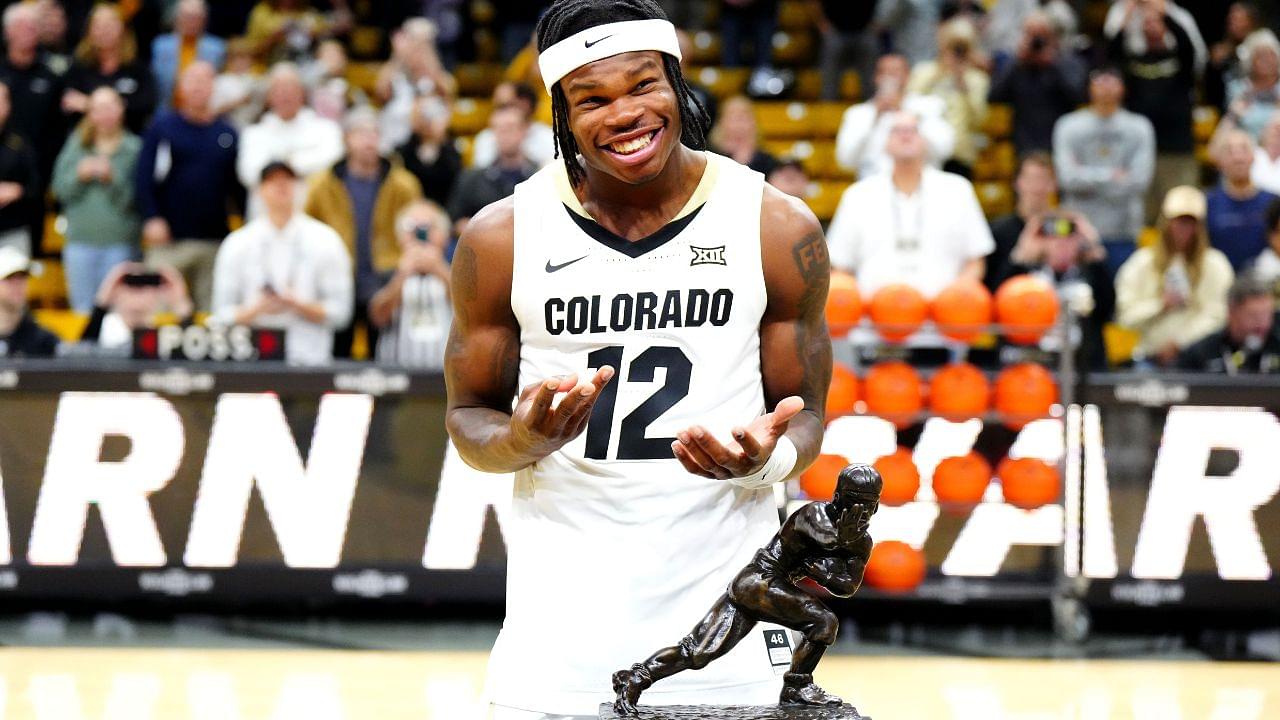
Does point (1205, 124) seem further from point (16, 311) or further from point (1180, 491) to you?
point (16, 311)

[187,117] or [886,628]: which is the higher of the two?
[187,117]

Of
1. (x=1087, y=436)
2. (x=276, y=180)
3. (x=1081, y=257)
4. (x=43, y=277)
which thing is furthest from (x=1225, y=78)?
(x=43, y=277)

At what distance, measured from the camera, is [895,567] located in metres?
7.82

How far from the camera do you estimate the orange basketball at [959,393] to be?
800cm

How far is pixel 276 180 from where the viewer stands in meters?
9.41

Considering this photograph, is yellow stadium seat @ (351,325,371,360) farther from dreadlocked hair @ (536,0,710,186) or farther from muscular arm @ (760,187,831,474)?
muscular arm @ (760,187,831,474)

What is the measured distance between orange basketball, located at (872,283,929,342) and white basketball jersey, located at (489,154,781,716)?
194 inches

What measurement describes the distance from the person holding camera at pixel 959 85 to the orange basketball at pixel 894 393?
3788mm

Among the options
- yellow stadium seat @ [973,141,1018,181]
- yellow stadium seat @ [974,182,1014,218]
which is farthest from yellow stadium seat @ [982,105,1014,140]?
yellow stadium seat @ [974,182,1014,218]

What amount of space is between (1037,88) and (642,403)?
954 cm

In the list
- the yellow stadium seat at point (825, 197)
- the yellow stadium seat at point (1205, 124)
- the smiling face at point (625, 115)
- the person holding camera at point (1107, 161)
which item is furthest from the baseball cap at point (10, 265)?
the yellow stadium seat at point (1205, 124)

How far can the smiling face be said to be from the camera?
2.96 meters

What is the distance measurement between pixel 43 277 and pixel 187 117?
1878 mm

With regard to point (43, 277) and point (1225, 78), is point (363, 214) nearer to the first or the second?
point (43, 277)
